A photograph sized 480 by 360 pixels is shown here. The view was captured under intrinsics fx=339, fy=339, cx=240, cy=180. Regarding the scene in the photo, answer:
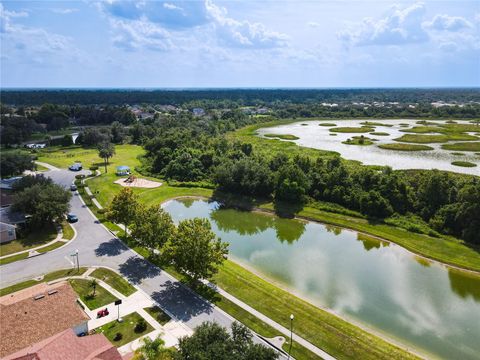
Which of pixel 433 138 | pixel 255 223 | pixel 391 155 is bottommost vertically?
pixel 255 223

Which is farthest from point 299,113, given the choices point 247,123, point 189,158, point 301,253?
point 301,253

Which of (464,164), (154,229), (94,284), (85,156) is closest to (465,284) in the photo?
(154,229)

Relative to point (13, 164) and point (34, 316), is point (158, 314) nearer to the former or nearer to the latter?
point (34, 316)

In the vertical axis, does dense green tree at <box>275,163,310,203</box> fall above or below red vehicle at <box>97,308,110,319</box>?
above

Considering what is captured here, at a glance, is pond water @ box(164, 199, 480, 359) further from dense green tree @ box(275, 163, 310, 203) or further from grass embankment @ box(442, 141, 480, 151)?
grass embankment @ box(442, 141, 480, 151)

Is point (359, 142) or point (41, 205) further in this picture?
point (359, 142)

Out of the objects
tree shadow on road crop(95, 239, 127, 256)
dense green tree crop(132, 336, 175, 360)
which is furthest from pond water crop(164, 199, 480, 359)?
dense green tree crop(132, 336, 175, 360)
